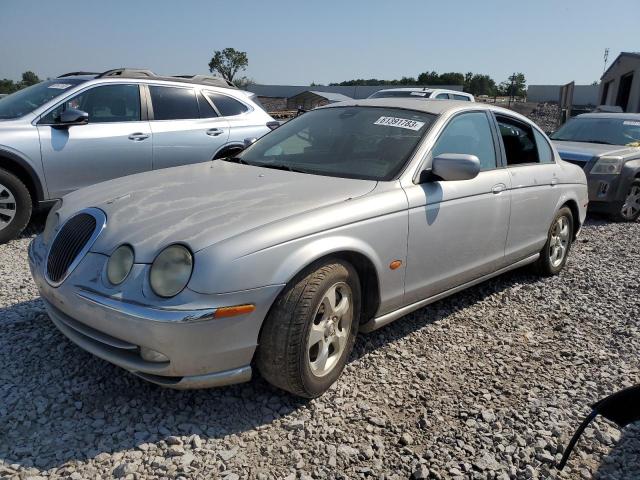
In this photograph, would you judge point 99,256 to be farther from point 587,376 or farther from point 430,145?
point 587,376

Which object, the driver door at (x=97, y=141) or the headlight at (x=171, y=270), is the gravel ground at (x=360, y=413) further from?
the driver door at (x=97, y=141)

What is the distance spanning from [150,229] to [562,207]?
3.91 meters

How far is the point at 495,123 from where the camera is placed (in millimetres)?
4215

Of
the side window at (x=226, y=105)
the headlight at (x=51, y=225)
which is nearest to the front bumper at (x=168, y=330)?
the headlight at (x=51, y=225)

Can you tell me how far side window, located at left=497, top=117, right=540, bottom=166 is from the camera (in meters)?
4.27

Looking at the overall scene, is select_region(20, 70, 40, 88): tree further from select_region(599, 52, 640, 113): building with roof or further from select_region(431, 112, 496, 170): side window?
select_region(599, 52, 640, 113): building with roof

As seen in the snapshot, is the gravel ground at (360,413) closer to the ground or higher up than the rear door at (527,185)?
closer to the ground

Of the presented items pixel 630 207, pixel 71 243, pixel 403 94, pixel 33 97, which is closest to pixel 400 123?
pixel 71 243

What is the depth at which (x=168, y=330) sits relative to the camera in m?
2.33

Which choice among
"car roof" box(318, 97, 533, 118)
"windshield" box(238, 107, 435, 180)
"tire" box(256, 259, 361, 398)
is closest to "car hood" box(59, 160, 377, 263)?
"windshield" box(238, 107, 435, 180)

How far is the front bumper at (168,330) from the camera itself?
7.69 ft

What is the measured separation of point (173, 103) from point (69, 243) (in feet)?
13.4

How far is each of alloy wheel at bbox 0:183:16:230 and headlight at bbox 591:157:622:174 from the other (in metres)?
7.68

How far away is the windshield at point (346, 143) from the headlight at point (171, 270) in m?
1.27
